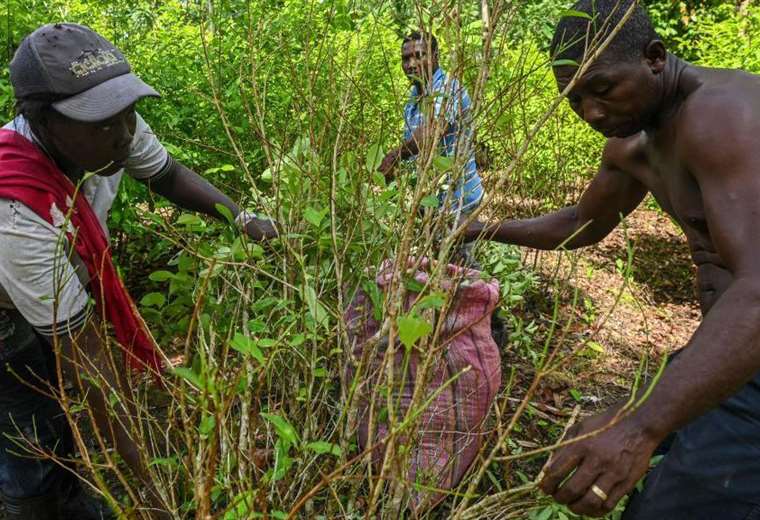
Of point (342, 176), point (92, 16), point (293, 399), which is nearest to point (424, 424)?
point (293, 399)

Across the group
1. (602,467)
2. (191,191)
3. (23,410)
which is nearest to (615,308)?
(191,191)

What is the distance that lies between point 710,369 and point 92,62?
6.12 feet

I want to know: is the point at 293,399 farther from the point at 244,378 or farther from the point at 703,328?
the point at 703,328

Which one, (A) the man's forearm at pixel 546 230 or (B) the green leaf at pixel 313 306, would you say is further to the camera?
(A) the man's forearm at pixel 546 230

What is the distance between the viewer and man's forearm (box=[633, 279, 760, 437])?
4.42 feet

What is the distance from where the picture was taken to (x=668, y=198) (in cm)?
209

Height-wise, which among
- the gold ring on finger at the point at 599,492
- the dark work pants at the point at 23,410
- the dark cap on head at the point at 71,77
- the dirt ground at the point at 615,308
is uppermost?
the dark cap on head at the point at 71,77

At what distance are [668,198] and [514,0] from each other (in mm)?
863

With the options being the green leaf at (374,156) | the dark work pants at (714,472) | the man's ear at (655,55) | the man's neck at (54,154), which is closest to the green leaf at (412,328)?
the green leaf at (374,156)

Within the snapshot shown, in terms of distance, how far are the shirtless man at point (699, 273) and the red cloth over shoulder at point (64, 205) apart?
3.79ft

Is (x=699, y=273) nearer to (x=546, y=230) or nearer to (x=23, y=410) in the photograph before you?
(x=546, y=230)

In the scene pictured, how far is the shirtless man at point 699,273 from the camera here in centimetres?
134

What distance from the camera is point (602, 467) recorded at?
1312 mm

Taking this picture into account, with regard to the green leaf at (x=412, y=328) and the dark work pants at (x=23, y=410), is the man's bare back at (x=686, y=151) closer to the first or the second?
the green leaf at (x=412, y=328)
